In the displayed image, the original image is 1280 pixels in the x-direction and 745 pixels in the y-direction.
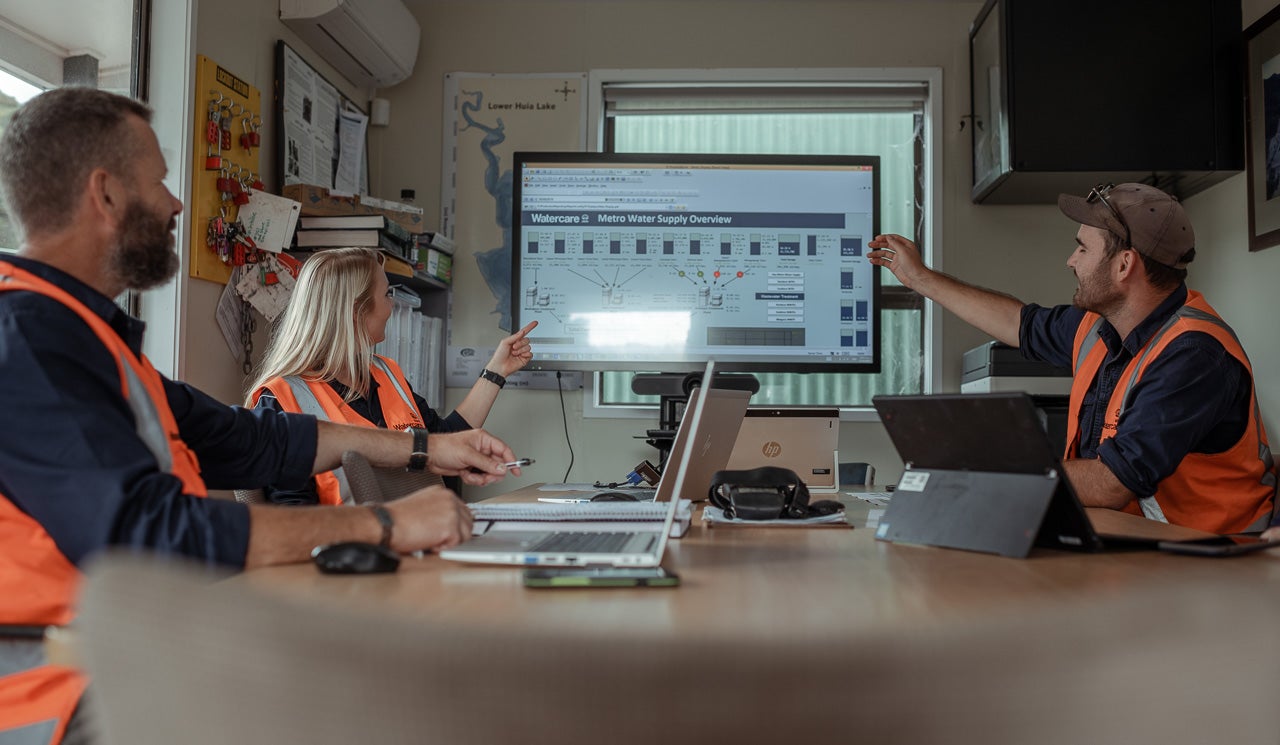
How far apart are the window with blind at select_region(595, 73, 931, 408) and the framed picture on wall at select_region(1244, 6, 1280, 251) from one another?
107 centimetres

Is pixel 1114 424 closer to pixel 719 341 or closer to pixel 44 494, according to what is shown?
pixel 719 341

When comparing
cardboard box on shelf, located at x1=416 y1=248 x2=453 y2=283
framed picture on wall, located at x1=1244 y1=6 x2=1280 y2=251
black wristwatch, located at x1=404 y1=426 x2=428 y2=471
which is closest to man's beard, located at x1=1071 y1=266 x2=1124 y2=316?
framed picture on wall, located at x1=1244 y1=6 x2=1280 y2=251

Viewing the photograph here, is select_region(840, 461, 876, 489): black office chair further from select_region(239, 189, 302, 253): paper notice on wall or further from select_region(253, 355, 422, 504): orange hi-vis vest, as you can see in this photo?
select_region(239, 189, 302, 253): paper notice on wall

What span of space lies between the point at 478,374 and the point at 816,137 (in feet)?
5.35

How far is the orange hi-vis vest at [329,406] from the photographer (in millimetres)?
2170

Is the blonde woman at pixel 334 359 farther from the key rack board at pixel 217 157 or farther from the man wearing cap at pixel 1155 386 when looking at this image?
the man wearing cap at pixel 1155 386

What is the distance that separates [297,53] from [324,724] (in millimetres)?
3106

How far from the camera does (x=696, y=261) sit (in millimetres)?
3230

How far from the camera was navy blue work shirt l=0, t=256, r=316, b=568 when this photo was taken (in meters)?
0.93

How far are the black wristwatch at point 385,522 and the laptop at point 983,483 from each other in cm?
65

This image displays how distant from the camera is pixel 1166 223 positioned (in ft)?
6.96

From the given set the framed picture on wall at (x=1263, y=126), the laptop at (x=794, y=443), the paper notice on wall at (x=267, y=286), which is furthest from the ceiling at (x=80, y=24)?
the framed picture on wall at (x=1263, y=126)

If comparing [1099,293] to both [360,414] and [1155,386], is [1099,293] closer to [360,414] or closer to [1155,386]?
[1155,386]

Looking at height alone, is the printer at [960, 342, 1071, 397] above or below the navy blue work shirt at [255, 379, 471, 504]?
above
